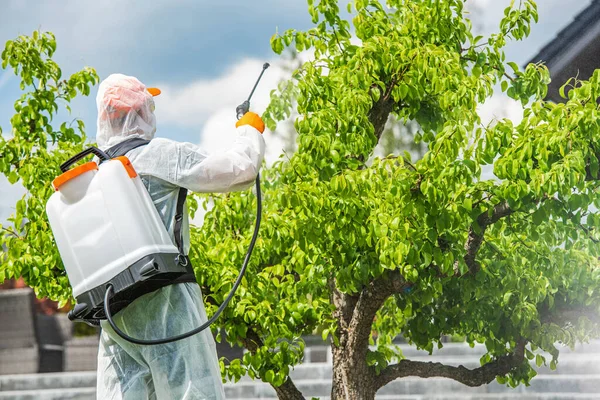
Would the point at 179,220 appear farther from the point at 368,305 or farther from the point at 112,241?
the point at 368,305

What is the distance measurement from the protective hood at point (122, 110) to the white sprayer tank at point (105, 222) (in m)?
0.17

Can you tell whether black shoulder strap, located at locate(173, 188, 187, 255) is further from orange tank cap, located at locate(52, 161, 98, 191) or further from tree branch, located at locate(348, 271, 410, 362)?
tree branch, located at locate(348, 271, 410, 362)

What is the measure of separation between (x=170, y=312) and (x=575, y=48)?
181 inches

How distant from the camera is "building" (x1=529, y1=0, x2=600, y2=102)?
19.2 ft

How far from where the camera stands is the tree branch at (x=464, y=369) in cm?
398

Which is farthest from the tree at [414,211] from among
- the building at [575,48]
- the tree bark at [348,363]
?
the building at [575,48]

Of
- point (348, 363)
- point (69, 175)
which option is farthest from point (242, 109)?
point (348, 363)

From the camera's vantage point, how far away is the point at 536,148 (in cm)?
274

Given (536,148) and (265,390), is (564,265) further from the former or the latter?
(265,390)

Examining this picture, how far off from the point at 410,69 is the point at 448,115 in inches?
12.3

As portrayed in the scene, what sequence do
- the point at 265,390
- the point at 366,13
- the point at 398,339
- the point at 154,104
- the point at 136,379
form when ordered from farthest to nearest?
1. the point at 398,339
2. the point at 265,390
3. the point at 366,13
4. the point at 154,104
5. the point at 136,379

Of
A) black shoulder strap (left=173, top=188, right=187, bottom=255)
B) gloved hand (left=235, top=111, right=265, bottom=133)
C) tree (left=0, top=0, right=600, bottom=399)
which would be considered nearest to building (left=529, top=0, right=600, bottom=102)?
tree (left=0, top=0, right=600, bottom=399)

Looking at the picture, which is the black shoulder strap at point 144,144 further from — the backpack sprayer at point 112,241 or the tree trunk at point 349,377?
the tree trunk at point 349,377

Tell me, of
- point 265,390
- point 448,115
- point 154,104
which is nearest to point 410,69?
point 448,115
